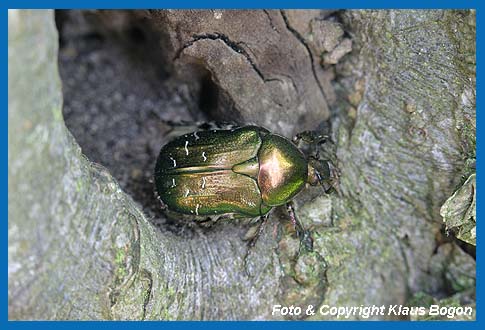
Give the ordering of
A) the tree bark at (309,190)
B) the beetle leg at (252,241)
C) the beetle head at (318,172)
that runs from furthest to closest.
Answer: the beetle head at (318,172) → the beetle leg at (252,241) → the tree bark at (309,190)

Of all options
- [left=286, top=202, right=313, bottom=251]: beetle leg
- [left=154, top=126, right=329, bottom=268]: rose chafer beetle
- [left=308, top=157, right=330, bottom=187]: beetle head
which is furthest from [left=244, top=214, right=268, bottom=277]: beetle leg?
[left=308, top=157, right=330, bottom=187]: beetle head

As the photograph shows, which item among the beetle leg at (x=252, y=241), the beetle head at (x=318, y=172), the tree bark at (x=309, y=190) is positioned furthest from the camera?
the beetle head at (x=318, y=172)

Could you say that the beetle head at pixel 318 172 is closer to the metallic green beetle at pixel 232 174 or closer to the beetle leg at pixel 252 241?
the metallic green beetle at pixel 232 174

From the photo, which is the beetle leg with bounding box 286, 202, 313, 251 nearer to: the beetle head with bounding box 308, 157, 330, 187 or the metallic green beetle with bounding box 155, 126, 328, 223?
the metallic green beetle with bounding box 155, 126, 328, 223

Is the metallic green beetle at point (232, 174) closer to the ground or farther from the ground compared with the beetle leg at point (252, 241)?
farther from the ground

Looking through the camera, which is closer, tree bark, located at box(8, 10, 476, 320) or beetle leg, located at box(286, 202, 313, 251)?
tree bark, located at box(8, 10, 476, 320)

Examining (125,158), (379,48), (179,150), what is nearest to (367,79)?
(379,48)

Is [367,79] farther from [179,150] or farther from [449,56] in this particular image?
[179,150]

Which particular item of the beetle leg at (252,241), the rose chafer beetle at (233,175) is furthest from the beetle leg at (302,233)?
the beetle leg at (252,241)

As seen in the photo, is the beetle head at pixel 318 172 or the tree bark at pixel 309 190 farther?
the beetle head at pixel 318 172
